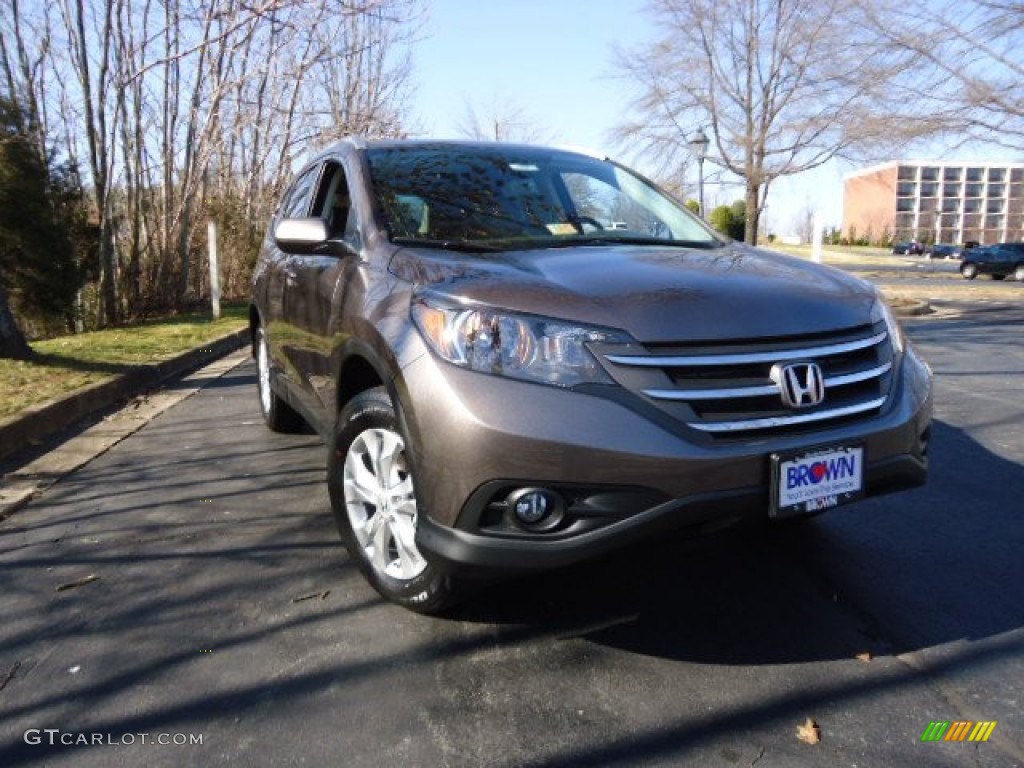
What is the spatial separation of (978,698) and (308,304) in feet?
9.81

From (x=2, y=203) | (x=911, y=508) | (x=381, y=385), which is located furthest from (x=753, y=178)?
(x=381, y=385)

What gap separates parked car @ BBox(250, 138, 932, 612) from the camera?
2.24 metres

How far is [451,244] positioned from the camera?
3006mm

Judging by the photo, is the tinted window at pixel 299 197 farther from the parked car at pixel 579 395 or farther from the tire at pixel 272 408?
the parked car at pixel 579 395

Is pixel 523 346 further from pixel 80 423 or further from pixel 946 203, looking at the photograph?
pixel 946 203

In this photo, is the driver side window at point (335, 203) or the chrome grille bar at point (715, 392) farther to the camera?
the driver side window at point (335, 203)

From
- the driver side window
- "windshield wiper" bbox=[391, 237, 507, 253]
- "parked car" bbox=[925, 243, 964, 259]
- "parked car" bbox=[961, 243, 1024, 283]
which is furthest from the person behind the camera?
"parked car" bbox=[925, 243, 964, 259]

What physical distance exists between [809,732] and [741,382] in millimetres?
970

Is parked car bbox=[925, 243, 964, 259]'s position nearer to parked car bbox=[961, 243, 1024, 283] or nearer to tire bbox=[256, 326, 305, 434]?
parked car bbox=[961, 243, 1024, 283]

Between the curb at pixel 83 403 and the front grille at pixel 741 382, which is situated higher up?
the front grille at pixel 741 382

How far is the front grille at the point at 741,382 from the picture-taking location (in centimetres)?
229

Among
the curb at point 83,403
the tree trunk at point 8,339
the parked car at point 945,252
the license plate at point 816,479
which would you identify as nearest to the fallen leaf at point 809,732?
the license plate at point 816,479

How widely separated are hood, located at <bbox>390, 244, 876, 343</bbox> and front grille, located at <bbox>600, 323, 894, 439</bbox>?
0.15ft

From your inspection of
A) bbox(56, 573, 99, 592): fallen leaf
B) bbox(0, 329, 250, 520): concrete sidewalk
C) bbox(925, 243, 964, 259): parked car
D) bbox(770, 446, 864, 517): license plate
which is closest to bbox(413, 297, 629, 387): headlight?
bbox(770, 446, 864, 517): license plate
